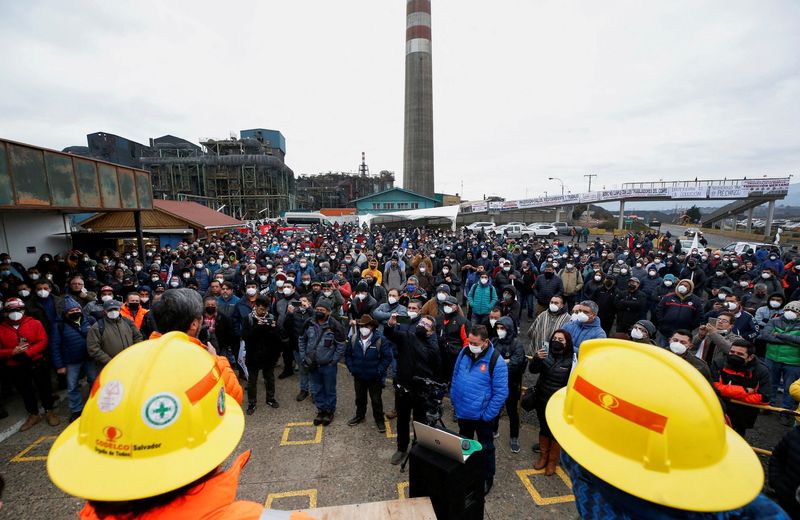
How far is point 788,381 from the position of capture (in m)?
4.84

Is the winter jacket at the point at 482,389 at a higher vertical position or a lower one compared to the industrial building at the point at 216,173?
lower

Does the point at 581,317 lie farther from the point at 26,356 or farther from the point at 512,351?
the point at 26,356

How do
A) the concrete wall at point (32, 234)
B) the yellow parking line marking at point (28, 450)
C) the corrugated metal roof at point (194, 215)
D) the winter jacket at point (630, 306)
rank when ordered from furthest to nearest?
the corrugated metal roof at point (194, 215) → the concrete wall at point (32, 234) → the winter jacket at point (630, 306) → the yellow parking line marking at point (28, 450)

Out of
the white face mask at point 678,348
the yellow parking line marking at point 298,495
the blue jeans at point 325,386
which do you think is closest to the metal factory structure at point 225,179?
the blue jeans at point 325,386

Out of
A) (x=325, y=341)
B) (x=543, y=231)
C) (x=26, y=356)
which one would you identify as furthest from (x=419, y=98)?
(x=26, y=356)

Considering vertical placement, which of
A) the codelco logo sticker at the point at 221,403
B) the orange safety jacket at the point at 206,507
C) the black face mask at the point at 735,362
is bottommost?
the black face mask at the point at 735,362

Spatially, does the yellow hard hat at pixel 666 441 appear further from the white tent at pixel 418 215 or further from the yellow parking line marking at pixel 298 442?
the white tent at pixel 418 215

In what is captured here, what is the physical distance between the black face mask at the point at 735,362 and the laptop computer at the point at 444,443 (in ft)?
11.5

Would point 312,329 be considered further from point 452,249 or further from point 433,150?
point 433,150

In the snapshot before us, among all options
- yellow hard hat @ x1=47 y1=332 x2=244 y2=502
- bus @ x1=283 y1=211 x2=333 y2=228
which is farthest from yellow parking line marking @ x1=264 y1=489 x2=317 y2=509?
bus @ x1=283 y1=211 x2=333 y2=228

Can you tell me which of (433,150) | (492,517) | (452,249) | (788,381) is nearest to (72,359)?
(492,517)

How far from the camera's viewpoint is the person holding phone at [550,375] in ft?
12.1

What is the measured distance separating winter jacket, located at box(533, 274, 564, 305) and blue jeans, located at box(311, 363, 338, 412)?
5.81m

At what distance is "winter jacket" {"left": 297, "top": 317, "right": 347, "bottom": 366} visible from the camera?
4.82 metres
